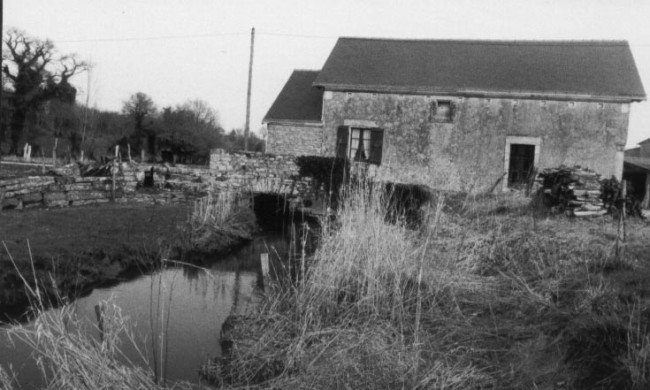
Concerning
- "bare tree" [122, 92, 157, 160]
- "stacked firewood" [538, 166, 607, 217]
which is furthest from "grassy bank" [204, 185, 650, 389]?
"bare tree" [122, 92, 157, 160]

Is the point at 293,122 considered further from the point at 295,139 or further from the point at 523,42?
the point at 523,42

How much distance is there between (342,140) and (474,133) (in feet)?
13.4

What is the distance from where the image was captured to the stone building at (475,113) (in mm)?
15523

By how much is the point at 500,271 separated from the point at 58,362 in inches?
176

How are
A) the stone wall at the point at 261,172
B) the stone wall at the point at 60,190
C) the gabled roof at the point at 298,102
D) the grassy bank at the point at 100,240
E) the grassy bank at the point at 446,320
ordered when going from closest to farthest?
the grassy bank at the point at 446,320 → the grassy bank at the point at 100,240 → the stone wall at the point at 60,190 → the stone wall at the point at 261,172 → the gabled roof at the point at 298,102

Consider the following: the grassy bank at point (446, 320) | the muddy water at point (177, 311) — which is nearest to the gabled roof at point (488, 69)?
the muddy water at point (177, 311)

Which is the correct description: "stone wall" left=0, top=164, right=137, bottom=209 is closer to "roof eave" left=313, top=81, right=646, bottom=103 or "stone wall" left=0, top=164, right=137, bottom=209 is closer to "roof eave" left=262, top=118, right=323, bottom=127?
"roof eave" left=262, top=118, right=323, bottom=127

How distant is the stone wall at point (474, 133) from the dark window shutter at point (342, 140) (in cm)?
21

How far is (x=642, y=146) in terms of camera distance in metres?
39.0

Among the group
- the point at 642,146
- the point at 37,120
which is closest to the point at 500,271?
the point at 37,120

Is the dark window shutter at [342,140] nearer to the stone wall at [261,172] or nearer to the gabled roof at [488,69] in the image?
the gabled roof at [488,69]

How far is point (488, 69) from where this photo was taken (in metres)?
17.2

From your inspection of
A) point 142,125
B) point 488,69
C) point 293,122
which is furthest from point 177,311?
point 142,125

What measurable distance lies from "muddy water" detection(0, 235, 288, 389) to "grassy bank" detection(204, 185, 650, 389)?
361mm
